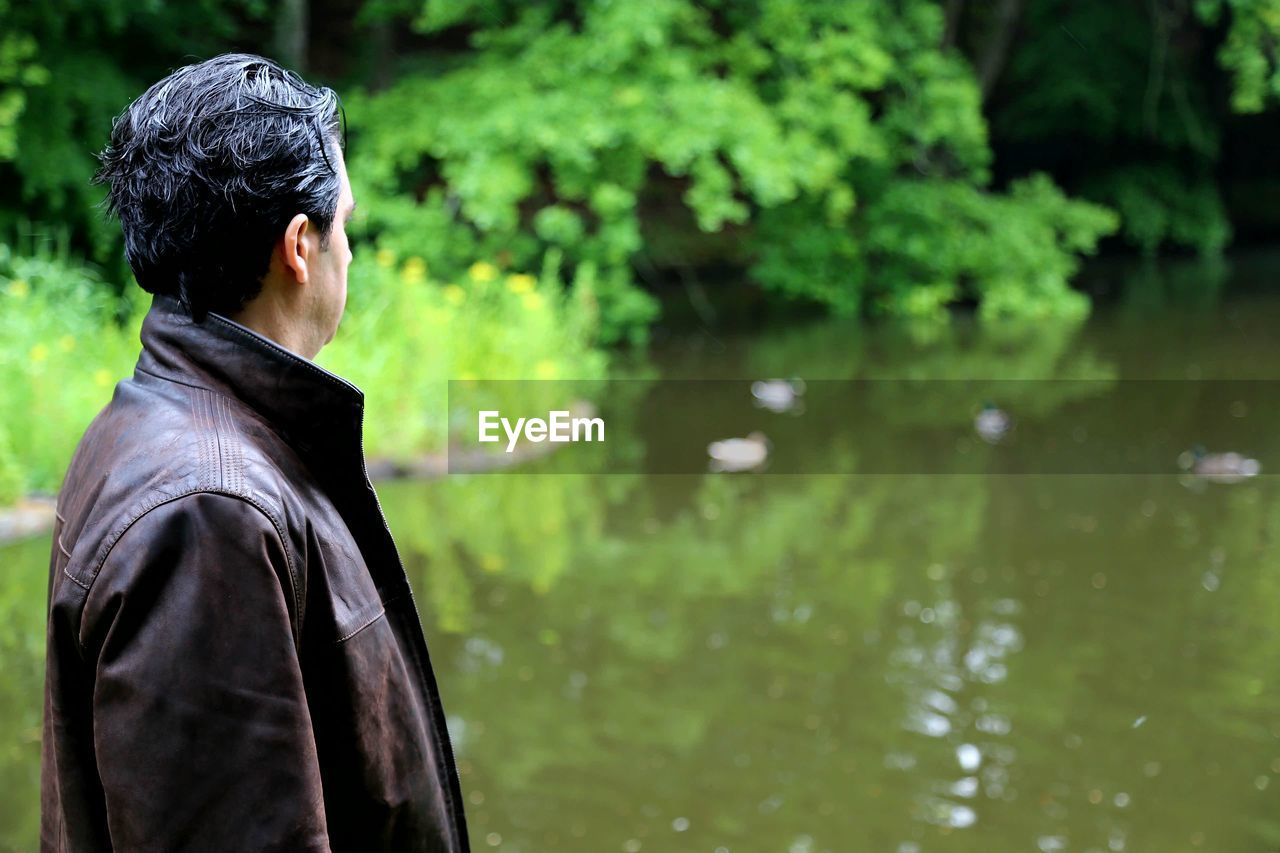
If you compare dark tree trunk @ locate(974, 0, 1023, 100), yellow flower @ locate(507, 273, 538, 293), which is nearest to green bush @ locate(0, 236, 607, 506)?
yellow flower @ locate(507, 273, 538, 293)

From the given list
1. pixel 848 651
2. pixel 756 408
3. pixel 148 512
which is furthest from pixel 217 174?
pixel 756 408

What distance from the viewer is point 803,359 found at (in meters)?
10.0

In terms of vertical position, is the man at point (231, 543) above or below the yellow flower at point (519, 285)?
above

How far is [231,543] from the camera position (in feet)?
3.72

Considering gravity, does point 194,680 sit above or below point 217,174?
below

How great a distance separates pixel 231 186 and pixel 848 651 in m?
3.64

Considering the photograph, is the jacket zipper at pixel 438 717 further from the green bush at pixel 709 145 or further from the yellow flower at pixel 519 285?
the green bush at pixel 709 145

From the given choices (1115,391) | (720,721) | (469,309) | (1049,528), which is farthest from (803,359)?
(720,721)

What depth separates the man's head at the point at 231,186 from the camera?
47.8 inches

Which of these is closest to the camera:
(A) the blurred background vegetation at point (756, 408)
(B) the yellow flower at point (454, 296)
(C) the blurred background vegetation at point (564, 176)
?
(A) the blurred background vegetation at point (756, 408)

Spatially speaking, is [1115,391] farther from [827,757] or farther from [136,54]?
[136,54]

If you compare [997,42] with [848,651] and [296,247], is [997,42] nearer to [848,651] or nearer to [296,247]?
[848,651]

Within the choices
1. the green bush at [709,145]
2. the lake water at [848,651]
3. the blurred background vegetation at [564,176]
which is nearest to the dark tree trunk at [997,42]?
the blurred background vegetation at [564,176]

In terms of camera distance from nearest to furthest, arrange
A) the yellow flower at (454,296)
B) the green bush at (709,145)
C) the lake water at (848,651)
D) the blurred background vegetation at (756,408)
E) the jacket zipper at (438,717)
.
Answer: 1. the jacket zipper at (438,717)
2. the lake water at (848,651)
3. the blurred background vegetation at (756,408)
4. the yellow flower at (454,296)
5. the green bush at (709,145)
